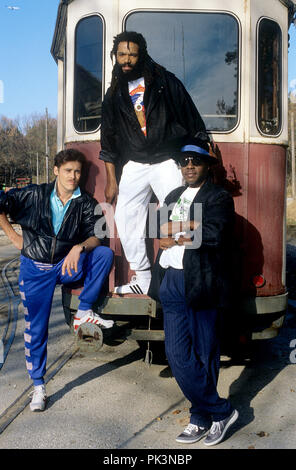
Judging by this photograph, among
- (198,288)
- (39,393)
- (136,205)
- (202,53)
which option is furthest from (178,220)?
(39,393)

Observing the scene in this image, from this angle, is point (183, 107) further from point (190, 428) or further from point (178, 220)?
point (190, 428)

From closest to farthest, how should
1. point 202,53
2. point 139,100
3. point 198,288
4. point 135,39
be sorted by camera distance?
point 198,288, point 135,39, point 139,100, point 202,53

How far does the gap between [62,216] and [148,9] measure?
1.75m

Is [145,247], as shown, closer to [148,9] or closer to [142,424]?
[142,424]

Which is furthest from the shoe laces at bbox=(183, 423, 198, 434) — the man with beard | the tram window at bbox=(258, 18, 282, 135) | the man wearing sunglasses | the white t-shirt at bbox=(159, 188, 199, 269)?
the tram window at bbox=(258, 18, 282, 135)

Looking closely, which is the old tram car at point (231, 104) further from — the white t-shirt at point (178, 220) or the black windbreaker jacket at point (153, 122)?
the white t-shirt at point (178, 220)

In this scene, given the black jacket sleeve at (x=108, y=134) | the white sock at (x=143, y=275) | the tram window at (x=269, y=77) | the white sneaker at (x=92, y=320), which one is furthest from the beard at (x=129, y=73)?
the white sneaker at (x=92, y=320)

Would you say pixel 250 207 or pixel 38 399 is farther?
pixel 250 207

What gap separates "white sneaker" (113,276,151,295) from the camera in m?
4.55

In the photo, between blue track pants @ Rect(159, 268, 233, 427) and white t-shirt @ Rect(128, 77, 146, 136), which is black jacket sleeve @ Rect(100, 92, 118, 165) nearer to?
white t-shirt @ Rect(128, 77, 146, 136)

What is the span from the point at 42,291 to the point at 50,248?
1.09 ft

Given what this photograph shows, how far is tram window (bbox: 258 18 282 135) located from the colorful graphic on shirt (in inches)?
39.9

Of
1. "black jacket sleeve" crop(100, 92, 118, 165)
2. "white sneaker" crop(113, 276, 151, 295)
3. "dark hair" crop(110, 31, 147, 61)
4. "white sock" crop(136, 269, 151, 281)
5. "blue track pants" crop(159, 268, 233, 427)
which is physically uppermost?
"dark hair" crop(110, 31, 147, 61)

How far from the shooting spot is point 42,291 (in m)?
4.43
